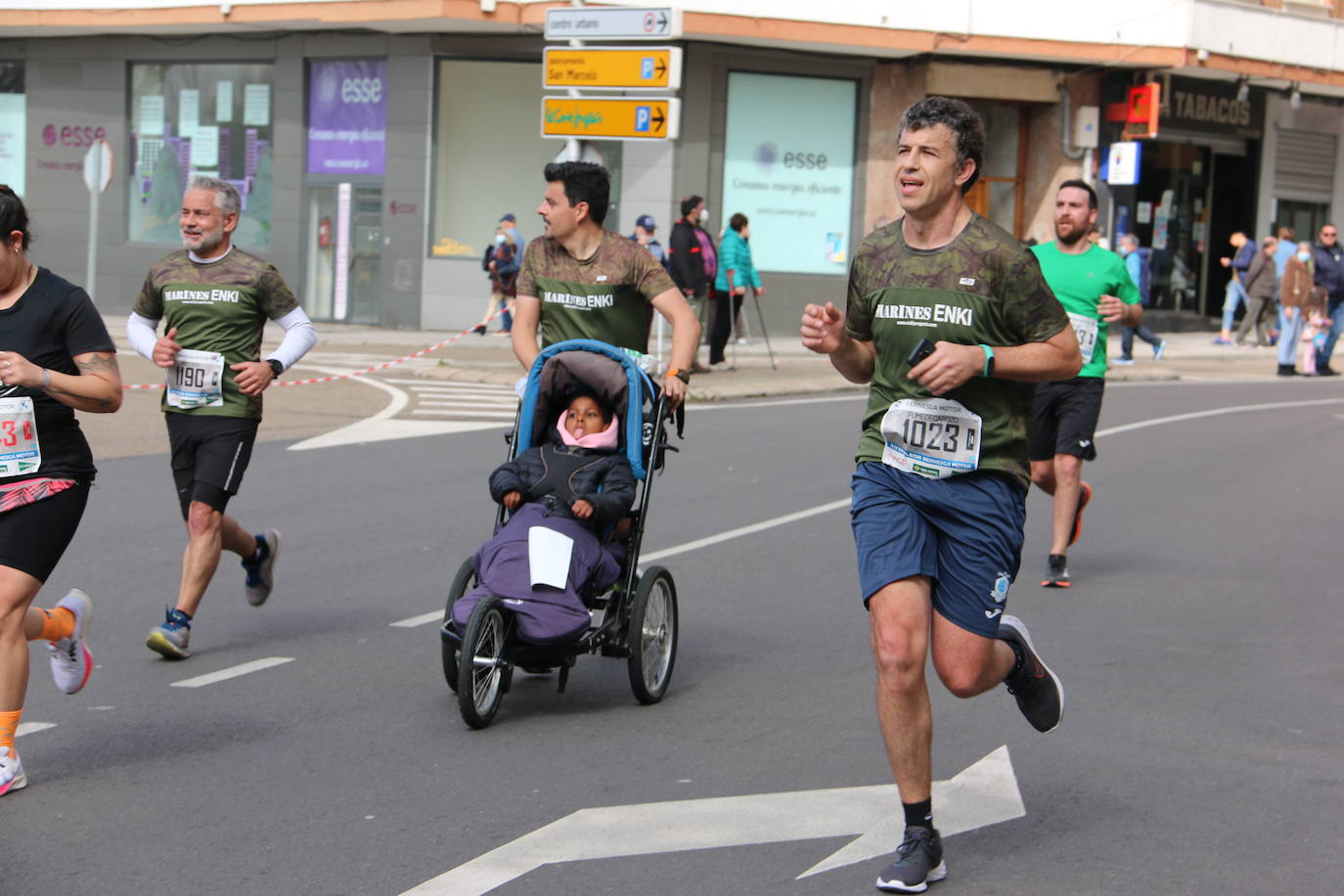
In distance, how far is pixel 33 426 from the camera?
16.8 feet

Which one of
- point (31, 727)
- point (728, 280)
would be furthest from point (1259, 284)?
point (31, 727)

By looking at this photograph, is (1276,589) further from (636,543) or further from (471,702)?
(471,702)

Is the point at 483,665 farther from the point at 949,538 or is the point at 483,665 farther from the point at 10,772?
the point at 949,538

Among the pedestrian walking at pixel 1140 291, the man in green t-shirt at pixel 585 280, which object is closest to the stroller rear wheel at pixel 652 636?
the man in green t-shirt at pixel 585 280

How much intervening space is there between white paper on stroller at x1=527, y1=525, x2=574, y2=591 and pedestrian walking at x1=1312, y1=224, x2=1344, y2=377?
826 inches

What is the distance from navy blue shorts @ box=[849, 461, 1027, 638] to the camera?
439 centimetres

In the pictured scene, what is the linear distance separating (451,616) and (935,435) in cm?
206

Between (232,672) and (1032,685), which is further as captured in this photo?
(232,672)

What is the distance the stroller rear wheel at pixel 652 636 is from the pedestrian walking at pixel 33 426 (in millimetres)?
1980

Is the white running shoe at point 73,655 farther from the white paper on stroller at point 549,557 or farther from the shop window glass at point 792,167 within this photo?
the shop window glass at point 792,167

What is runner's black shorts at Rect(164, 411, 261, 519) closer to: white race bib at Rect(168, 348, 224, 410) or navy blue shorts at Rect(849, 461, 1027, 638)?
white race bib at Rect(168, 348, 224, 410)

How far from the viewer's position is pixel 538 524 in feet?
19.5

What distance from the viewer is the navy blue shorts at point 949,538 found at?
4.39m

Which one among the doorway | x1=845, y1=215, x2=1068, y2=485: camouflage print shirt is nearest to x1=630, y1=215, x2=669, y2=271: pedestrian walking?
the doorway
